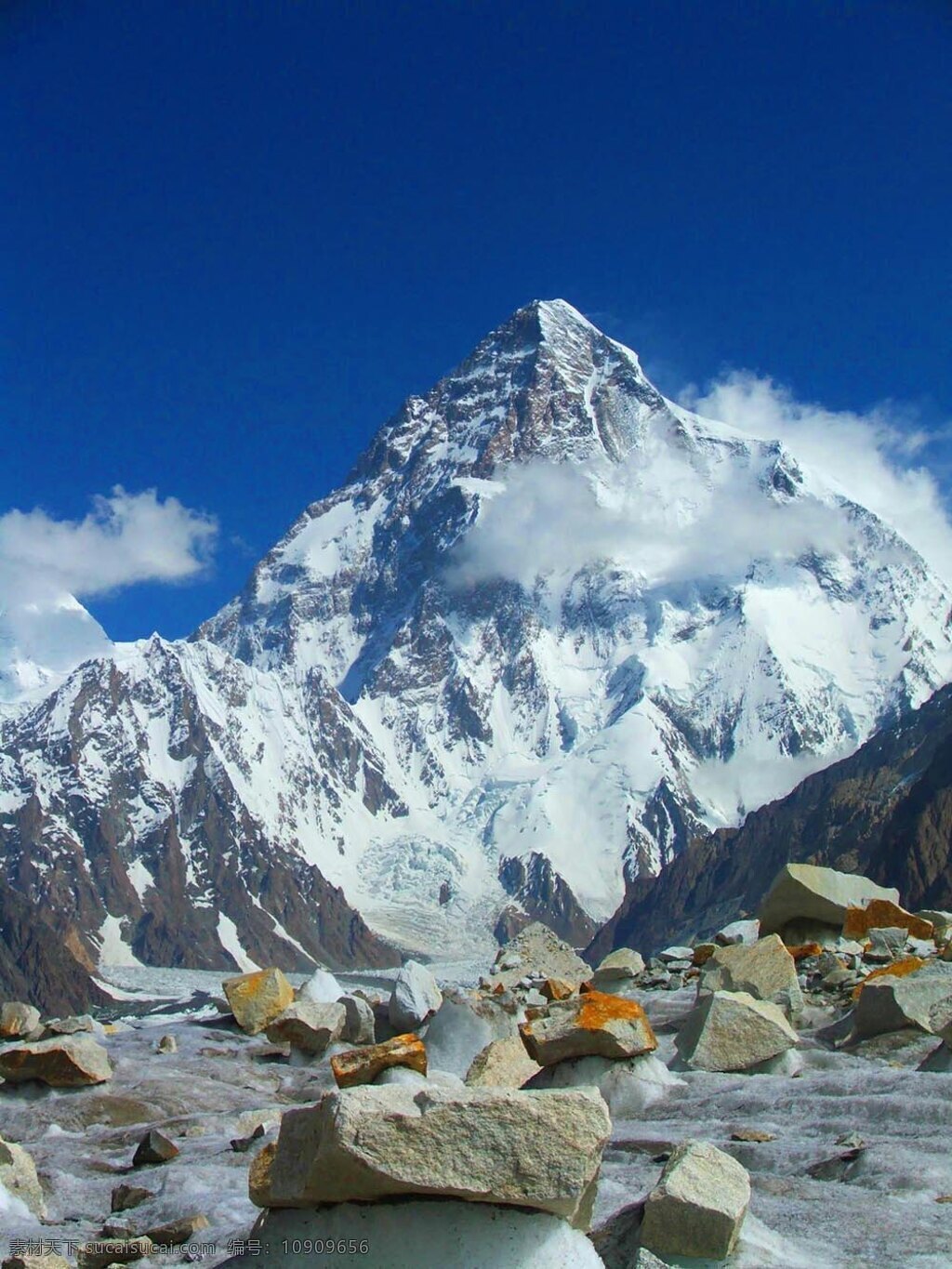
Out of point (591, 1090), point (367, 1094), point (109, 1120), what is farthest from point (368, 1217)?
point (109, 1120)

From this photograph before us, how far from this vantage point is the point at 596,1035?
53.8 feet

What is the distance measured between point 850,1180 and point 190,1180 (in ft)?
21.3

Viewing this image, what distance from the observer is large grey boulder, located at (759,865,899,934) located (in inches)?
1187

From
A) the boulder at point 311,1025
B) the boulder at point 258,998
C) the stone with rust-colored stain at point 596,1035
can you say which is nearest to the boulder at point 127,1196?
the stone with rust-colored stain at point 596,1035

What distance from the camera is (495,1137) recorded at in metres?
8.70

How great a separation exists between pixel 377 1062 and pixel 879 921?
1836 centimetres

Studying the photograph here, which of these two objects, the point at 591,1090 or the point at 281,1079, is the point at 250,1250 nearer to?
the point at 591,1090

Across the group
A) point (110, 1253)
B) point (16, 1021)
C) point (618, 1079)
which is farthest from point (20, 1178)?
point (16, 1021)

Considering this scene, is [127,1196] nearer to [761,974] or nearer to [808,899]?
[761,974]

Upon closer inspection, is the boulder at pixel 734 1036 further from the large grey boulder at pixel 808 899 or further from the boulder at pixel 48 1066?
the large grey boulder at pixel 808 899

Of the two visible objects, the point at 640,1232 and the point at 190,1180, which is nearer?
the point at 640,1232

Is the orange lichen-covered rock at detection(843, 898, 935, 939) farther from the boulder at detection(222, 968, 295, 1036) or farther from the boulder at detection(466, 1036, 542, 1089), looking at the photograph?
the boulder at detection(466, 1036, 542, 1089)

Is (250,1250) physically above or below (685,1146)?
below

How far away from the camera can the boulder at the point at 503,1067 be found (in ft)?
55.0
